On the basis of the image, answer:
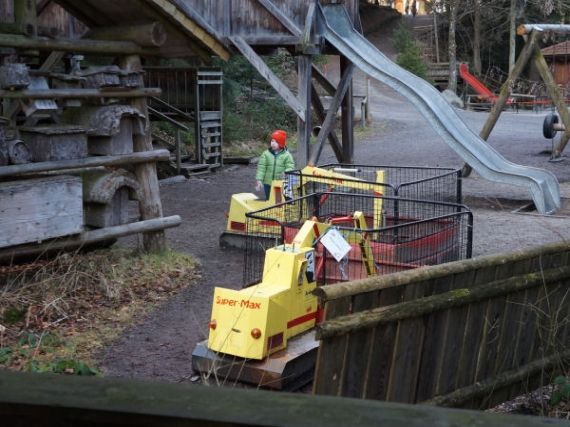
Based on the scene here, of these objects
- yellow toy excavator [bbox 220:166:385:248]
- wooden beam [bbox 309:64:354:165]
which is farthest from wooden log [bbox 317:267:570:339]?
wooden beam [bbox 309:64:354:165]

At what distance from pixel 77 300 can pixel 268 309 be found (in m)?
2.94

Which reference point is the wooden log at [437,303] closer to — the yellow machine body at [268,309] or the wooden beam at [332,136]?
the yellow machine body at [268,309]

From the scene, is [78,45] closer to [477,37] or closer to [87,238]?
[87,238]

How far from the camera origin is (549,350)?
584cm

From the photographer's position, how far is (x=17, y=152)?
8.03 metres

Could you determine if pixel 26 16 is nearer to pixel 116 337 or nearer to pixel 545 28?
pixel 116 337

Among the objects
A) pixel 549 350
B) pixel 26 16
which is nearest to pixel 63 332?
pixel 26 16

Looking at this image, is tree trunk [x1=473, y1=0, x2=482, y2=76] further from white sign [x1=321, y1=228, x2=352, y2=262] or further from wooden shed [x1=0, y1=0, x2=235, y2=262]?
white sign [x1=321, y1=228, x2=352, y2=262]

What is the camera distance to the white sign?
6.14m

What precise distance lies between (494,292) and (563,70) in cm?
4199

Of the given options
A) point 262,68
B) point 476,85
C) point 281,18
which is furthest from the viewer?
point 476,85

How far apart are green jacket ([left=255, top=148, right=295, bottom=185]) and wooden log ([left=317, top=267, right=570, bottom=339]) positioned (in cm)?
668

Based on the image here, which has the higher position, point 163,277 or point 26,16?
point 26,16

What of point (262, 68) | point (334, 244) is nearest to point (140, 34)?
point (334, 244)
